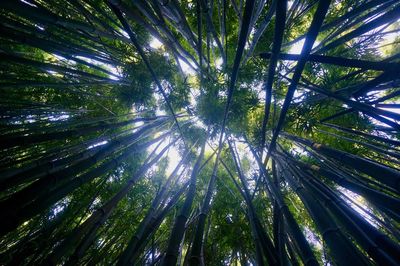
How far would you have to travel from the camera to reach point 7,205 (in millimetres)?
1279

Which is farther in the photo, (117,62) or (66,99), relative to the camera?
(66,99)

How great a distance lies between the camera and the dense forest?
4.96 ft

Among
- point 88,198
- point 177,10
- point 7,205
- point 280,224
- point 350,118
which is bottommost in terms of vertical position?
point 7,205

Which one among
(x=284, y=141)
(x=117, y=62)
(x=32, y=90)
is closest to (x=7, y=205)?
(x=117, y=62)

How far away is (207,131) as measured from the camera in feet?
13.1

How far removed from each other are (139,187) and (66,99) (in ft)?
7.51

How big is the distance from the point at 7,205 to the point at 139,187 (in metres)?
3.19

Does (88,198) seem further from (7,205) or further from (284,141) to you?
(284,141)

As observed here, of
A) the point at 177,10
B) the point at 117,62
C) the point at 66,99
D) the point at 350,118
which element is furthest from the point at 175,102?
the point at 350,118

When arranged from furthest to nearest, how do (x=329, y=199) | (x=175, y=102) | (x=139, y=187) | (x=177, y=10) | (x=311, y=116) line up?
(x=139, y=187)
(x=175, y=102)
(x=311, y=116)
(x=177, y=10)
(x=329, y=199)

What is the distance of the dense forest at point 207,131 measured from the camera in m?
1.51

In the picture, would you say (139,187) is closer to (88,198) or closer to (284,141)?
(88,198)

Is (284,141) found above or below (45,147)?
above

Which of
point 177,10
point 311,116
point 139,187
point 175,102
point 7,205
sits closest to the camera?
point 7,205
